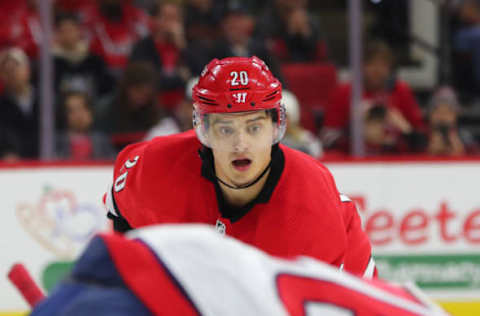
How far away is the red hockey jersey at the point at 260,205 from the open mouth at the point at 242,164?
0.26ft

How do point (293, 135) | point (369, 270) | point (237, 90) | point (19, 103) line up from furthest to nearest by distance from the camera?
point (19, 103)
point (293, 135)
point (369, 270)
point (237, 90)

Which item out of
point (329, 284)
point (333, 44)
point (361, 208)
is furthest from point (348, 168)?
point (329, 284)

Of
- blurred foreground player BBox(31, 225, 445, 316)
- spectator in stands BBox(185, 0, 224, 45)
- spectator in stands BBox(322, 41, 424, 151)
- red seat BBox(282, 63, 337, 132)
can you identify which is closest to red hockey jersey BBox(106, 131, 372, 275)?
blurred foreground player BBox(31, 225, 445, 316)

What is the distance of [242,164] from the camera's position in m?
1.77

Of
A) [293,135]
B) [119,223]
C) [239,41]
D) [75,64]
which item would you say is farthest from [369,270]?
[75,64]

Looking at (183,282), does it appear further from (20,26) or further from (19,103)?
(20,26)

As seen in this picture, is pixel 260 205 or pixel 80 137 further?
pixel 80 137

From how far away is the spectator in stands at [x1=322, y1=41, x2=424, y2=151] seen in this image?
4004 mm

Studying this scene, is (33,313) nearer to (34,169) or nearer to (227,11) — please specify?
(34,169)

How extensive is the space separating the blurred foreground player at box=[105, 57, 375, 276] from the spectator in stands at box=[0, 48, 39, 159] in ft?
7.02

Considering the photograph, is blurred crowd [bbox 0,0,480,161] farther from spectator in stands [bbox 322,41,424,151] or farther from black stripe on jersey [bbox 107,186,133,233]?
black stripe on jersey [bbox 107,186,133,233]

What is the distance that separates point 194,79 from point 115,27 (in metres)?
0.97

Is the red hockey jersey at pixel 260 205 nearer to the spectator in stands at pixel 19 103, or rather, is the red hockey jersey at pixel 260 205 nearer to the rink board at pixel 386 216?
the rink board at pixel 386 216

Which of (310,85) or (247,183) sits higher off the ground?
(247,183)
